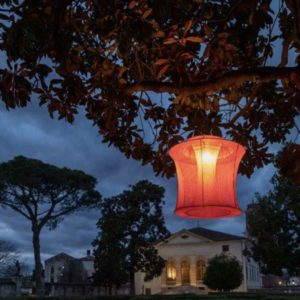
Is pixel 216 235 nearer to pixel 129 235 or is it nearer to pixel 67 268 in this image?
pixel 129 235

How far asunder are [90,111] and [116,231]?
107 feet

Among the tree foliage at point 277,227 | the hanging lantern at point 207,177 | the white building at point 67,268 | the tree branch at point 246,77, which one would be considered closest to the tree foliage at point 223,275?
the tree foliage at point 277,227

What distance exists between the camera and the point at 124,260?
115 ft

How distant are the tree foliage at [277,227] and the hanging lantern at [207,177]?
889 inches

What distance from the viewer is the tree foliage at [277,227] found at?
25.0 m

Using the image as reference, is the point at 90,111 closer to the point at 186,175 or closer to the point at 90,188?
the point at 186,175

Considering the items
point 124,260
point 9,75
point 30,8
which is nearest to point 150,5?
point 30,8

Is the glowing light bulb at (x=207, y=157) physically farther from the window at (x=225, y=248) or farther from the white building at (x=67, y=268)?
the white building at (x=67, y=268)

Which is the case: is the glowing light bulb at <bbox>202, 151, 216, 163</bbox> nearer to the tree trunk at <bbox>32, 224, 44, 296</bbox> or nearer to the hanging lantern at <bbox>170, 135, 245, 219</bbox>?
the hanging lantern at <bbox>170, 135, 245, 219</bbox>

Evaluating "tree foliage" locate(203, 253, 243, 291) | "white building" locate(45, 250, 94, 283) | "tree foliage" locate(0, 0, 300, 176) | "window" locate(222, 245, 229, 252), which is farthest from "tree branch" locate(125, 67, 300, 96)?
"white building" locate(45, 250, 94, 283)

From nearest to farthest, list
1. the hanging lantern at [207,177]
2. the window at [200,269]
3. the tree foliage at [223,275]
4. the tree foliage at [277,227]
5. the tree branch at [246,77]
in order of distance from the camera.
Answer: the hanging lantern at [207,177] → the tree branch at [246,77] → the tree foliage at [277,227] → the tree foliage at [223,275] → the window at [200,269]

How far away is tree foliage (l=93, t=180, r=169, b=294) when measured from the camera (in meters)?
35.2

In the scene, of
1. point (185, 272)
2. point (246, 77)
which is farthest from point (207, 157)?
point (185, 272)

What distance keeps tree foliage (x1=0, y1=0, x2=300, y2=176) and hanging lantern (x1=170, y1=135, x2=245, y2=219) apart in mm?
548
